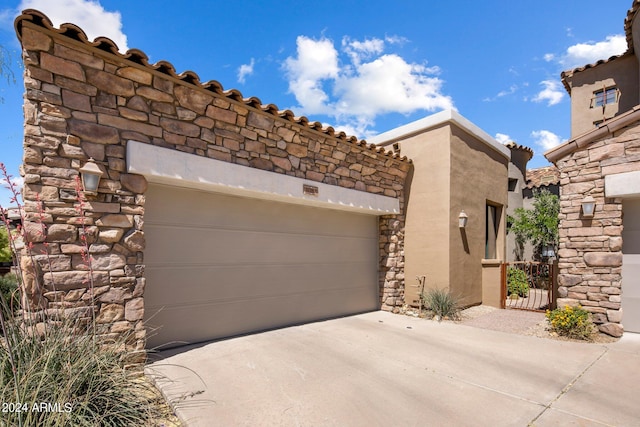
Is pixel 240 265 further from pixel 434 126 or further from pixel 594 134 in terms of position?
pixel 594 134

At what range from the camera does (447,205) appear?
25.8 feet

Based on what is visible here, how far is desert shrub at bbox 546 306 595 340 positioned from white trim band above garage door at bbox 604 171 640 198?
7.12ft

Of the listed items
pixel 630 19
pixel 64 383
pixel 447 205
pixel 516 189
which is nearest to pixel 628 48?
pixel 630 19

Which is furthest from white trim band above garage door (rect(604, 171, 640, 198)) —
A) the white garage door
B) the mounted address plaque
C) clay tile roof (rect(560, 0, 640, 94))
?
clay tile roof (rect(560, 0, 640, 94))

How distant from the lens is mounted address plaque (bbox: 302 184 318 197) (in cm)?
620

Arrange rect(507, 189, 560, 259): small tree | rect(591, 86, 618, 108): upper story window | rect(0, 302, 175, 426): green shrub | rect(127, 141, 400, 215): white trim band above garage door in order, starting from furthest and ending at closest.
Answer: rect(507, 189, 560, 259): small tree
rect(591, 86, 618, 108): upper story window
rect(127, 141, 400, 215): white trim band above garage door
rect(0, 302, 175, 426): green shrub

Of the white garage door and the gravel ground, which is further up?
the white garage door

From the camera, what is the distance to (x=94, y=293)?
393cm

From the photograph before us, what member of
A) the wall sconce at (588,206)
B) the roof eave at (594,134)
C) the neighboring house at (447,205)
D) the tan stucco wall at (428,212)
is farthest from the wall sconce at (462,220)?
the wall sconce at (588,206)

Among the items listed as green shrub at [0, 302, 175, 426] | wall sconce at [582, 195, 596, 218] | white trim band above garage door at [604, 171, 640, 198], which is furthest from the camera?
wall sconce at [582, 195, 596, 218]

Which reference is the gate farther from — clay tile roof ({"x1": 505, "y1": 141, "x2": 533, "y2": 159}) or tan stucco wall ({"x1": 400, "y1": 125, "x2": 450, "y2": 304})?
clay tile roof ({"x1": 505, "y1": 141, "x2": 533, "y2": 159})

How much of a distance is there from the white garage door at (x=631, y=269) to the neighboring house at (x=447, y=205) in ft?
9.89

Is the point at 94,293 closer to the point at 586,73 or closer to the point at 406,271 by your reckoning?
the point at 406,271

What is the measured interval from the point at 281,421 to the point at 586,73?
53.3 ft
